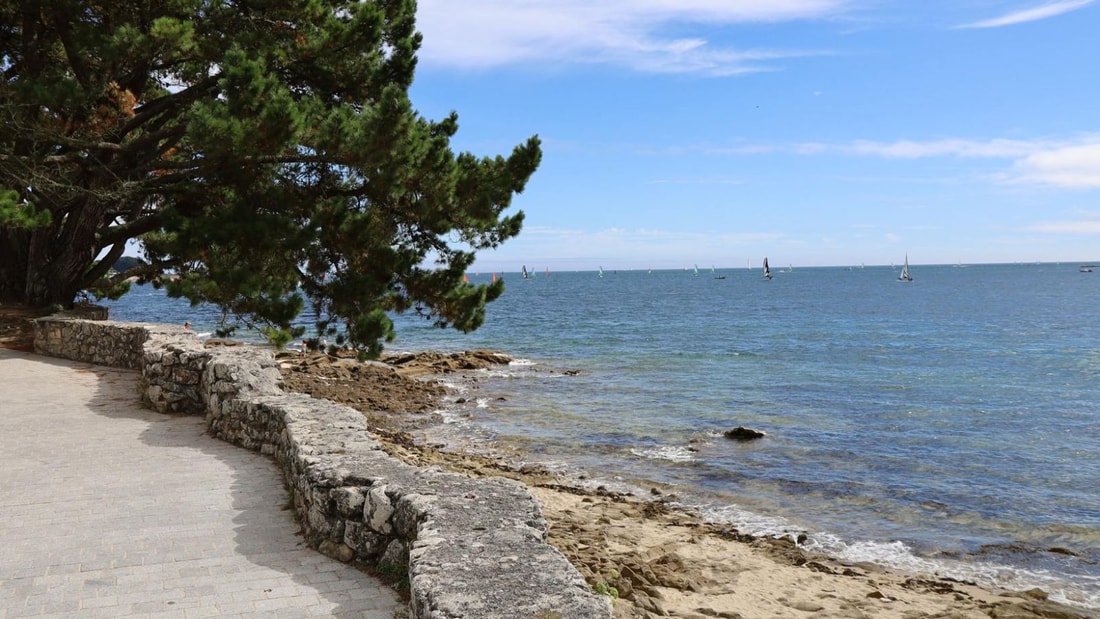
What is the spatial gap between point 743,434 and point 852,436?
8.61 ft

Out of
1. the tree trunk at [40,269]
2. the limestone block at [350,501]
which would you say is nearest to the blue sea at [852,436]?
the limestone block at [350,501]

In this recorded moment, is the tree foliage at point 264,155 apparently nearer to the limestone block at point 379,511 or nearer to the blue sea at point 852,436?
the blue sea at point 852,436

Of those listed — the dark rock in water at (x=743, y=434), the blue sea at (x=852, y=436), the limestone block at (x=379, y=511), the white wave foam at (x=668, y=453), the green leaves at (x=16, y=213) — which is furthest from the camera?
the dark rock in water at (x=743, y=434)

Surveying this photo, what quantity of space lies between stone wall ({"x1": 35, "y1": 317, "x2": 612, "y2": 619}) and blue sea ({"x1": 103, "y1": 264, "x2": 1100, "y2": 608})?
6.13 m

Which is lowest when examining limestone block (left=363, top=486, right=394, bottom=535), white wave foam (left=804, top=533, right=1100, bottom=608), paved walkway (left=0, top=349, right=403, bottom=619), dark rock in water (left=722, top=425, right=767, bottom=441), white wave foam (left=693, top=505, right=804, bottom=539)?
white wave foam (left=804, top=533, right=1100, bottom=608)

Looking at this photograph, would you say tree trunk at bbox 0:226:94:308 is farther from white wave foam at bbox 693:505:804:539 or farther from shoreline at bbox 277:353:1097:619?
white wave foam at bbox 693:505:804:539

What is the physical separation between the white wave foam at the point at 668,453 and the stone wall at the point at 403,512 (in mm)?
7644

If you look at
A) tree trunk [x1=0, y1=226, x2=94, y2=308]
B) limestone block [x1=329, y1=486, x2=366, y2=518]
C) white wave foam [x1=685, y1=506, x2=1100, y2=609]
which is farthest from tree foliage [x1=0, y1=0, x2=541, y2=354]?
limestone block [x1=329, y1=486, x2=366, y2=518]

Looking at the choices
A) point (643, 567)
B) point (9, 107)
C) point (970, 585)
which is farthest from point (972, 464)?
point (9, 107)

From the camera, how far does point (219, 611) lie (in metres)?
5.35

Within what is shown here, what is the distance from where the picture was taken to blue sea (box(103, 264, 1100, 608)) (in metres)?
11.2

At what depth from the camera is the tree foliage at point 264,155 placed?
45.8ft

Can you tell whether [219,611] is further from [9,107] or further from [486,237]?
[9,107]

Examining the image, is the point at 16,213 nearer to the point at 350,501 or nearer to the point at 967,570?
the point at 350,501
